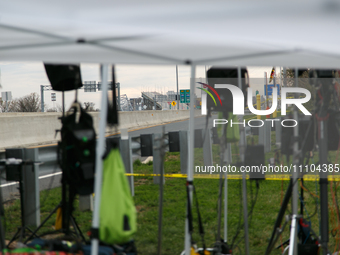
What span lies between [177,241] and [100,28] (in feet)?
10.0

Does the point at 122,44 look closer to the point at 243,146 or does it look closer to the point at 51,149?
the point at 243,146

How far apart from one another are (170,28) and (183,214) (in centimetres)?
378

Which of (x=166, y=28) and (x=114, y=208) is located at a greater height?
(x=166, y=28)

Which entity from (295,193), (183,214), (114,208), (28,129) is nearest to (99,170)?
(114,208)

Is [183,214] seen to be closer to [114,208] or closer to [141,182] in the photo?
[141,182]

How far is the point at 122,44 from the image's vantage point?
8.86 ft

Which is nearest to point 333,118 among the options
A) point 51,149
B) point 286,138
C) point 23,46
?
point 286,138

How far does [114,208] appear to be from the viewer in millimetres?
2809

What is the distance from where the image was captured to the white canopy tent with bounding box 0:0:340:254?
102 inches

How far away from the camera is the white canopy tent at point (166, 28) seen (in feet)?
→ 8.52

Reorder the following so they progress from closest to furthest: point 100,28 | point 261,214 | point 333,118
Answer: point 100,28 < point 333,118 < point 261,214

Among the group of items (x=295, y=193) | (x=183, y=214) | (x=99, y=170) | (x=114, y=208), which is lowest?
(x=183, y=214)

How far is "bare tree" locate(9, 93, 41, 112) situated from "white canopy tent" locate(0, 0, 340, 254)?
41503 millimetres

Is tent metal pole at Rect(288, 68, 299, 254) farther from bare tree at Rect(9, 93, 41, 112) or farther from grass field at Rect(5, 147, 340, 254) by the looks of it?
bare tree at Rect(9, 93, 41, 112)
